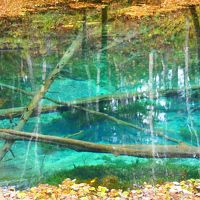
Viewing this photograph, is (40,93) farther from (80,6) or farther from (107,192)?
(80,6)

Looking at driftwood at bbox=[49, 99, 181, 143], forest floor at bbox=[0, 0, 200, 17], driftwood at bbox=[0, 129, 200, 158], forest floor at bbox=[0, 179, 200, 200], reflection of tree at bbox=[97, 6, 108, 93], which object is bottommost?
forest floor at bbox=[0, 179, 200, 200]

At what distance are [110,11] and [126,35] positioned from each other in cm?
192

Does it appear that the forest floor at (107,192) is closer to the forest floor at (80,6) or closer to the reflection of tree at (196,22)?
the reflection of tree at (196,22)

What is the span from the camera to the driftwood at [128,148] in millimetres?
4258

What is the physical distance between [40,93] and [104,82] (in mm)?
748

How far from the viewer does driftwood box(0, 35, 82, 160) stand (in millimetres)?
4738

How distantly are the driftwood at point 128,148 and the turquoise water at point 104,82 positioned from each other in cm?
8

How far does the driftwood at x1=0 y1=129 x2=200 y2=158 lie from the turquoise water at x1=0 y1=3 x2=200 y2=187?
0.25 feet

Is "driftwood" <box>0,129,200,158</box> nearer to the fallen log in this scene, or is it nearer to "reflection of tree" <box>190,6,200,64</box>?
the fallen log

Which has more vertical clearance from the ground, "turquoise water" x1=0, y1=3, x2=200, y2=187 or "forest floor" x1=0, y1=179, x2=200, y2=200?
"turquoise water" x1=0, y1=3, x2=200, y2=187

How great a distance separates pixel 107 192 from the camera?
11.6ft

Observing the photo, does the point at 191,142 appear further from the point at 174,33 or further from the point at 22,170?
the point at 174,33

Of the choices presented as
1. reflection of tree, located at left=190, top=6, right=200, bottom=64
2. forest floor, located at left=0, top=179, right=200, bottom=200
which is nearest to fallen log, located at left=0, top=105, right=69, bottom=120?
forest floor, located at left=0, top=179, right=200, bottom=200

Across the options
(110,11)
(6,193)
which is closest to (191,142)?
(6,193)
